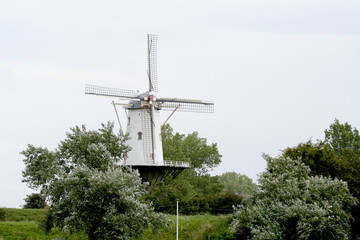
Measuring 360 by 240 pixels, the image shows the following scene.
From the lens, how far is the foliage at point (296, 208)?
2023 cm

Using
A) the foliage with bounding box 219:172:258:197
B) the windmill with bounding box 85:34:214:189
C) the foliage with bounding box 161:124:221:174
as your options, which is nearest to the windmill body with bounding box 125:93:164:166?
the windmill with bounding box 85:34:214:189

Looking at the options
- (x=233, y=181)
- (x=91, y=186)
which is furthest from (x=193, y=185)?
(x=233, y=181)

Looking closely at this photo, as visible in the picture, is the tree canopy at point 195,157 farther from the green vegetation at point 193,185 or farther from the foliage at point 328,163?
the foliage at point 328,163

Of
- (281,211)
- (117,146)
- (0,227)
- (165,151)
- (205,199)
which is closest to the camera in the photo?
(281,211)

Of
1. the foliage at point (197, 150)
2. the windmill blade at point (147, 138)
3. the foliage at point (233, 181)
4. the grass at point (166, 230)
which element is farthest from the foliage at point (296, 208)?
the foliage at point (233, 181)

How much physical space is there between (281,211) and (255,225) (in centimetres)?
140

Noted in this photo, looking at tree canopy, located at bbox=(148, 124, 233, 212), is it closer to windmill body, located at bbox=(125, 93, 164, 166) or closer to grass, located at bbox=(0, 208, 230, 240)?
windmill body, located at bbox=(125, 93, 164, 166)

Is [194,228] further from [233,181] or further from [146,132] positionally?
[233,181]

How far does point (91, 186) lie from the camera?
2180 cm

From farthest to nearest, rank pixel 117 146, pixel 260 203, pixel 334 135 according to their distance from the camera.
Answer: pixel 334 135 < pixel 117 146 < pixel 260 203

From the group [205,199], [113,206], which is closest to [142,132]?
[205,199]

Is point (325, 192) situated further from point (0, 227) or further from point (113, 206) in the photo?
point (0, 227)

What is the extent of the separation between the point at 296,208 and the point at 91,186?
9.60 metres

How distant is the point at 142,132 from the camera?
40250mm
